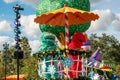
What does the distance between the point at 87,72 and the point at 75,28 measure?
6958 mm

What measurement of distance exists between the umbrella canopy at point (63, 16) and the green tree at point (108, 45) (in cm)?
3935

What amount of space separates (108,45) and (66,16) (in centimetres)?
4347

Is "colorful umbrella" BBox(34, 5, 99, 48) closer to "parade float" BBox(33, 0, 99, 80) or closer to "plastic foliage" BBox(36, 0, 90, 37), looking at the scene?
"parade float" BBox(33, 0, 99, 80)

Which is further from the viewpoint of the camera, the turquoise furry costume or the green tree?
the green tree

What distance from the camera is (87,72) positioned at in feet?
50.0

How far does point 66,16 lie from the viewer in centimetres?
1511

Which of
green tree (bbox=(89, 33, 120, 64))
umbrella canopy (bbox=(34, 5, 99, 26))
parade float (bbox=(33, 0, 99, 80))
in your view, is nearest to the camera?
parade float (bbox=(33, 0, 99, 80))

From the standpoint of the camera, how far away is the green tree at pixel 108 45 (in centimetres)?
5672

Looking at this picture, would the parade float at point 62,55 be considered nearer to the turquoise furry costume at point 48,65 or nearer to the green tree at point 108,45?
the turquoise furry costume at point 48,65

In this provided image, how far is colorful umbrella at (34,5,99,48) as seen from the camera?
1487 cm

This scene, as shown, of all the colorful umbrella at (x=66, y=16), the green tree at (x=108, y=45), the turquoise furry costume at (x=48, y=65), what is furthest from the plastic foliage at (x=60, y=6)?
the green tree at (x=108, y=45)

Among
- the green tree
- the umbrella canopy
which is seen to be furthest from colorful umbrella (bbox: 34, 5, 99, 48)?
the green tree

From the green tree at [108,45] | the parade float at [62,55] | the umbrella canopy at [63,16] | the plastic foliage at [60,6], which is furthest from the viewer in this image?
the green tree at [108,45]

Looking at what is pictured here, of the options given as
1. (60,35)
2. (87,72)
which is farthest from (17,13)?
(87,72)
